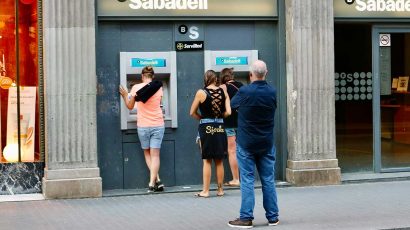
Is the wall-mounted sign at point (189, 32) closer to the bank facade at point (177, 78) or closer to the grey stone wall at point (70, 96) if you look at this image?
the bank facade at point (177, 78)

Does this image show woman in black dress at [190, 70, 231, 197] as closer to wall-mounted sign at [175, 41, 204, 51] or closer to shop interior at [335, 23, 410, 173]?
wall-mounted sign at [175, 41, 204, 51]

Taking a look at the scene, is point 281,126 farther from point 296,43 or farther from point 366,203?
point 366,203

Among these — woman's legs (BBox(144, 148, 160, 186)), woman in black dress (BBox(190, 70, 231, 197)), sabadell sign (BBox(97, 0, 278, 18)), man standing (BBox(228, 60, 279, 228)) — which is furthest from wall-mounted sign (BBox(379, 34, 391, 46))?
man standing (BBox(228, 60, 279, 228))

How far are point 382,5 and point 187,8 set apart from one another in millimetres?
3450

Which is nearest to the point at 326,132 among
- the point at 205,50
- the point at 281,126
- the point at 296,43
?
the point at 281,126

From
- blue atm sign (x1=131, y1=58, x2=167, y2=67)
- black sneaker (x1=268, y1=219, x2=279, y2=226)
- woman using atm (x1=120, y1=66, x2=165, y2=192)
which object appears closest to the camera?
black sneaker (x1=268, y1=219, x2=279, y2=226)

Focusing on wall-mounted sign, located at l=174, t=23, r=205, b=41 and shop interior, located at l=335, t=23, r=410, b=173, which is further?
shop interior, located at l=335, t=23, r=410, b=173

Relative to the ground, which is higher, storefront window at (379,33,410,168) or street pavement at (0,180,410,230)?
storefront window at (379,33,410,168)

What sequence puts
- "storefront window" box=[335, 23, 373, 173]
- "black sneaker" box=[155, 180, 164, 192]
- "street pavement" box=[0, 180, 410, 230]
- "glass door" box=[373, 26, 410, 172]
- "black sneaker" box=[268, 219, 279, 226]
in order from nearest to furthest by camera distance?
"black sneaker" box=[268, 219, 279, 226]
"street pavement" box=[0, 180, 410, 230]
"black sneaker" box=[155, 180, 164, 192]
"storefront window" box=[335, 23, 373, 173]
"glass door" box=[373, 26, 410, 172]

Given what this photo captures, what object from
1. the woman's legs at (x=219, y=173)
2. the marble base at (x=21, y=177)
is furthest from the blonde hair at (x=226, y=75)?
the marble base at (x=21, y=177)

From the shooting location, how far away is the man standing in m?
8.45

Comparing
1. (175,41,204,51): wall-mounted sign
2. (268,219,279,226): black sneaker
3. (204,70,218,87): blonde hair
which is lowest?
(268,219,279,226): black sneaker

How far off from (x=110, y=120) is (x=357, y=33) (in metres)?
4.52

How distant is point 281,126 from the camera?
1202cm
